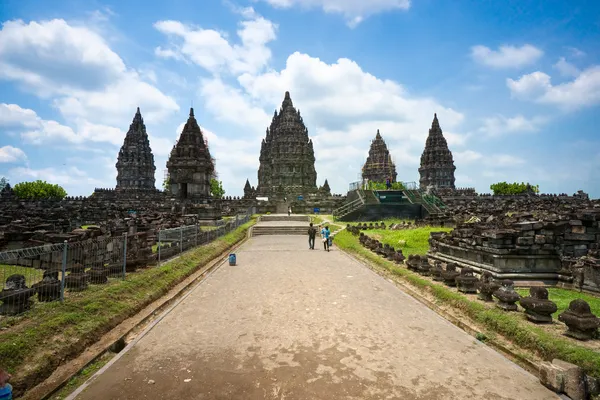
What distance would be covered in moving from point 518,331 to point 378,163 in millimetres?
80734

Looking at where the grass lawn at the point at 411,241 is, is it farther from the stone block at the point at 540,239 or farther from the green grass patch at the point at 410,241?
the stone block at the point at 540,239

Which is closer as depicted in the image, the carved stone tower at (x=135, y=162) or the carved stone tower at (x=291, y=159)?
the carved stone tower at (x=291, y=159)

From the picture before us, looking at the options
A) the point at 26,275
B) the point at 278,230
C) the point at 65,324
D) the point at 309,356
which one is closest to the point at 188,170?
the point at 278,230

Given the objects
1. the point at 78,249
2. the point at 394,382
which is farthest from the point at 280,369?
the point at 78,249

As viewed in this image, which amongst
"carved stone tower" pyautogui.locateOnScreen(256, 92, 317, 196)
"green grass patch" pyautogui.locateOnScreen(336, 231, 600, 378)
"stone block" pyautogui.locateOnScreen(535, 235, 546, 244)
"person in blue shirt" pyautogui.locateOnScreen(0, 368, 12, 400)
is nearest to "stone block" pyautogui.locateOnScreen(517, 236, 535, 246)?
"stone block" pyautogui.locateOnScreen(535, 235, 546, 244)

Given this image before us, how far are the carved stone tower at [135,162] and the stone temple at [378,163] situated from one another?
51.8m

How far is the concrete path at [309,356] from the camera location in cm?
434

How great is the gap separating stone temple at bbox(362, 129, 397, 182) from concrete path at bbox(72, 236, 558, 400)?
250 ft

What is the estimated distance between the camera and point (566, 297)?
819 centimetres

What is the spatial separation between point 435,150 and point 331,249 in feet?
229

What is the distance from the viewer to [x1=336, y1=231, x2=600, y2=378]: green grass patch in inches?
182

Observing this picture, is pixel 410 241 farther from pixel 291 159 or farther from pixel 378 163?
pixel 378 163

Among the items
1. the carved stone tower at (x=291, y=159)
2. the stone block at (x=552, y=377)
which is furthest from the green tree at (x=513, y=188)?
the stone block at (x=552, y=377)

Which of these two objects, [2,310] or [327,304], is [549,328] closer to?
[327,304]
